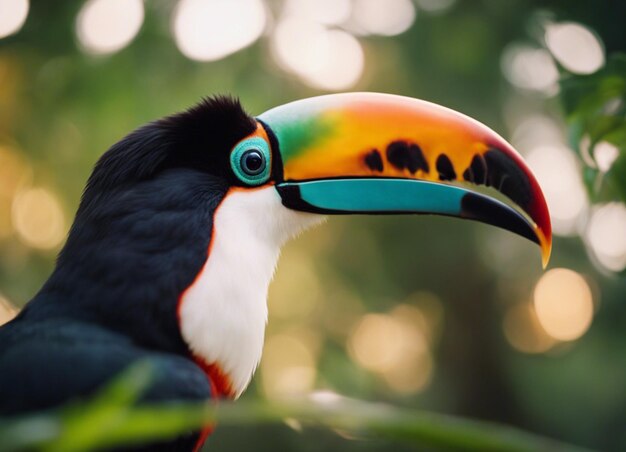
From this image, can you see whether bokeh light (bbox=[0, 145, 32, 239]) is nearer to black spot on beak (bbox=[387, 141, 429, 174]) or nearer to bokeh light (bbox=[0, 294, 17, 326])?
bokeh light (bbox=[0, 294, 17, 326])

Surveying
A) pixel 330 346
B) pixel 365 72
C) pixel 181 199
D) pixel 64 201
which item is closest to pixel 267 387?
pixel 330 346

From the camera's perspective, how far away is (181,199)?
8.01 feet

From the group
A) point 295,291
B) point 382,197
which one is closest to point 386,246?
point 295,291

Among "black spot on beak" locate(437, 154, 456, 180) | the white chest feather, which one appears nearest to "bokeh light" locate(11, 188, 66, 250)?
the white chest feather

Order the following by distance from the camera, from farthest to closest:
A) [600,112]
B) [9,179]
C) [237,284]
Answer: [9,179] → [237,284] → [600,112]

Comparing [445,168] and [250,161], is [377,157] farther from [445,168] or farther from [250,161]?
[250,161]

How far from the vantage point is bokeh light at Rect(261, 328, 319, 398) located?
794cm

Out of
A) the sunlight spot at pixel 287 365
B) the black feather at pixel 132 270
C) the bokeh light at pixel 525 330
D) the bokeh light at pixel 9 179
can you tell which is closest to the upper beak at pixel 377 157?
the black feather at pixel 132 270

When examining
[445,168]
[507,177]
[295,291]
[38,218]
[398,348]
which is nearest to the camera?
[507,177]

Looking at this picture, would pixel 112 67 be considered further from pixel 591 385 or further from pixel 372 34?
pixel 591 385

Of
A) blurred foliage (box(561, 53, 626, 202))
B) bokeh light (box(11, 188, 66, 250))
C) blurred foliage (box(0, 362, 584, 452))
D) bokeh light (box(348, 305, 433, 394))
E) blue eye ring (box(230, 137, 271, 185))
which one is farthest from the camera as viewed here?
bokeh light (box(348, 305, 433, 394))

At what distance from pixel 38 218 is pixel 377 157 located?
17.3 feet

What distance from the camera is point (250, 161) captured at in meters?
2.65

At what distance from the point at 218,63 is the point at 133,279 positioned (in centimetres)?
467
